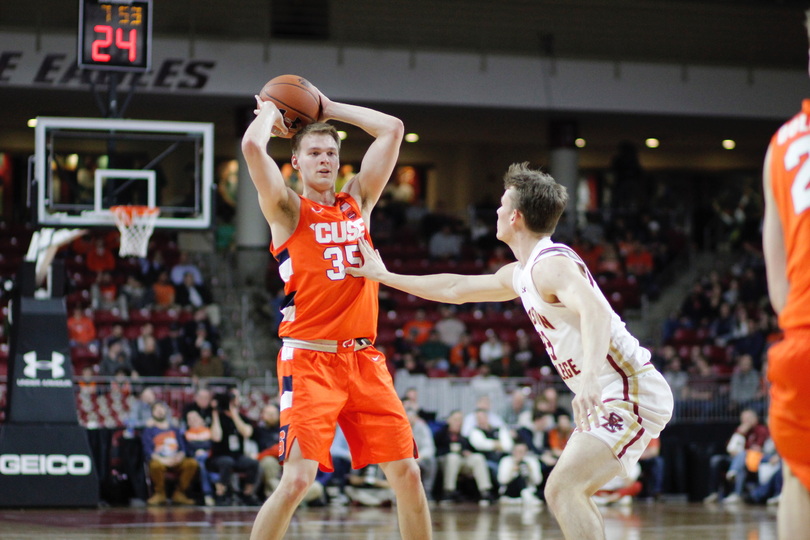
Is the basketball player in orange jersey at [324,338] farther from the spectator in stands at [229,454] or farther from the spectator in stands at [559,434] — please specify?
the spectator in stands at [559,434]

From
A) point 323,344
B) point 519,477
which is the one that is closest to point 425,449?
point 519,477

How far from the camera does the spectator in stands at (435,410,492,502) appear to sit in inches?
491

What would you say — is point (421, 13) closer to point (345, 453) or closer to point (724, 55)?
point (724, 55)

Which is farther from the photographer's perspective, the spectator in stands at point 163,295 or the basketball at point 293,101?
the spectator in stands at point 163,295

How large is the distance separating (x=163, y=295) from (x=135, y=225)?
6.18 meters

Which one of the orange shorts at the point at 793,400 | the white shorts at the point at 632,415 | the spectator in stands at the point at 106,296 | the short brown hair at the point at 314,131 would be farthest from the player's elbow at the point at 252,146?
the spectator in stands at the point at 106,296

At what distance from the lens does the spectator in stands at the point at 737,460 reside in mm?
13172

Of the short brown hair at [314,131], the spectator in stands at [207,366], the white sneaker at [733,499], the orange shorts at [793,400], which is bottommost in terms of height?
the white sneaker at [733,499]

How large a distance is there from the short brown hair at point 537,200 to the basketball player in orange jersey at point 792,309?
1.45 meters

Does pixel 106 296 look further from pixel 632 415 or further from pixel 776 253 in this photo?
pixel 776 253

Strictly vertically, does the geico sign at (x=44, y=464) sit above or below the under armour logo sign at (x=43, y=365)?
below

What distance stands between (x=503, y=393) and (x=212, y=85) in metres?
7.45

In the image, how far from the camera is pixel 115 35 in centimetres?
1051

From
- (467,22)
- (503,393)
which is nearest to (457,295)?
(503,393)
